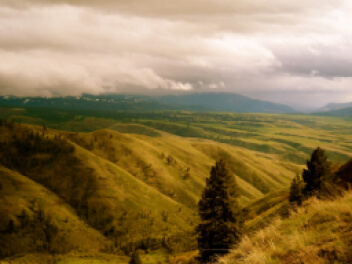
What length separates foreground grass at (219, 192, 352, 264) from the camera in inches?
299

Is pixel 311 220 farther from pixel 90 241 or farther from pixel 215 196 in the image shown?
pixel 90 241

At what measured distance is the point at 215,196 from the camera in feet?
111

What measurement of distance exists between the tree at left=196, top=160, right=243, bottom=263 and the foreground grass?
21.2 m

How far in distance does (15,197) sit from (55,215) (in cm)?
3221

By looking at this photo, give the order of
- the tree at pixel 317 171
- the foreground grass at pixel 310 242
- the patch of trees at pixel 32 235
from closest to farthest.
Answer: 1. the foreground grass at pixel 310 242
2. the tree at pixel 317 171
3. the patch of trees at pixel 32 235

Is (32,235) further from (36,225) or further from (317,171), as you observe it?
(317,171)

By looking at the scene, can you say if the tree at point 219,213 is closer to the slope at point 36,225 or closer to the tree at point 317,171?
the tree at point 317,171

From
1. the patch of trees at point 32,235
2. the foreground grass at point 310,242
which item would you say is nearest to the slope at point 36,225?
the patch of trees at point 32,235

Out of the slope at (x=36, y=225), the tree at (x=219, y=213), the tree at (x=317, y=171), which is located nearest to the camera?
the tree at (x=219, y=213)

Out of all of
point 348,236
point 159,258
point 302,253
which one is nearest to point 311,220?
point 348,236

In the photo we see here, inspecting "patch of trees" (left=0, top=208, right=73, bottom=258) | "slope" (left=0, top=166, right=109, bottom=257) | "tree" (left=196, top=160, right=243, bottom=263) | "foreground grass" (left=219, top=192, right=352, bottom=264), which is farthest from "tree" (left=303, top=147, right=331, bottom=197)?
"patch of trees" (left=0, top=208, right=73, bottom=258)

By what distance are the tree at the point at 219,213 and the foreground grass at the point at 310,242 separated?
835 inches

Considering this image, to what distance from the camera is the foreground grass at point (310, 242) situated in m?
7.59

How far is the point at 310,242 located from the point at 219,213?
82.6ft
